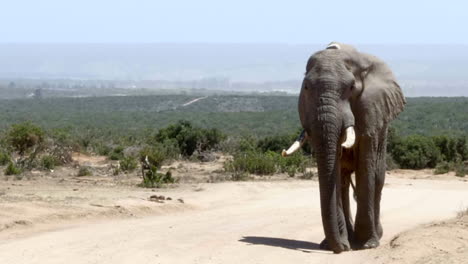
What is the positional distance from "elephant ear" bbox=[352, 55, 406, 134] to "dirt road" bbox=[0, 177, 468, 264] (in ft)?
5.36

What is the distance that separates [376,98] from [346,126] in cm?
86

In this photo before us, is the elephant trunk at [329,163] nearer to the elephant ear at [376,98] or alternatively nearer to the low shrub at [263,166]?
the elephant ear at [376,98]

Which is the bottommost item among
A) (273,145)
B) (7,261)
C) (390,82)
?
(273,145)

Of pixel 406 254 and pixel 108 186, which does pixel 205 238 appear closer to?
pixel 406 254

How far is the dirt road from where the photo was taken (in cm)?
1045

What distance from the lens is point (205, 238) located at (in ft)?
38.6

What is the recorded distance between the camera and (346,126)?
10781 millimetres

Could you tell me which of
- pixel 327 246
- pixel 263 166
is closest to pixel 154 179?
pixel 263 166

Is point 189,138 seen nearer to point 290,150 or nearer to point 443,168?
point 443,168

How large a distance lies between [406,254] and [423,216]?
5.43 metres

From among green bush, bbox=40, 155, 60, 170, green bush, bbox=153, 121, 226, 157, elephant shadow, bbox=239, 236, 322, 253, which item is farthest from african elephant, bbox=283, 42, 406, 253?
green bush, bbox=153, 121, 226, 157

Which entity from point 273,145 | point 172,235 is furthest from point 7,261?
point 273,145

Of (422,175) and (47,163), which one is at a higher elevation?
(47,163)

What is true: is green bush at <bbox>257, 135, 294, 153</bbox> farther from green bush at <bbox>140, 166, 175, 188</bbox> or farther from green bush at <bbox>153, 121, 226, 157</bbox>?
green bush at <bbox>140, 166, 175, 188</bbox>
